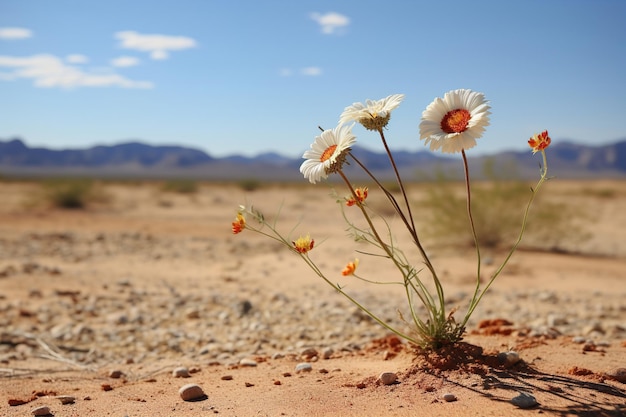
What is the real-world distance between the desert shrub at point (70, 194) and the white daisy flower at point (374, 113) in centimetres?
2110

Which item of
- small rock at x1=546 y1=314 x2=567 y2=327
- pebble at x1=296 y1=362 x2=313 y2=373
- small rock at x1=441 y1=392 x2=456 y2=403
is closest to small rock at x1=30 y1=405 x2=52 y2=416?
pebble at x1=296 y1=362 x2=313 y2=373

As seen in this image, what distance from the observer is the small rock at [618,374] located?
320 cm

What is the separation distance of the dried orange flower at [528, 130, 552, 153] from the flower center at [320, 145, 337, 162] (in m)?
1.04

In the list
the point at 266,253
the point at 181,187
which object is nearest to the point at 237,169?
the point at 181,187

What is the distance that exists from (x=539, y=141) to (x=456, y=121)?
0.48 metres

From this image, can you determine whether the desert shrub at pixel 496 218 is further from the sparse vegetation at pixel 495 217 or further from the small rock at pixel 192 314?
the small rock at pixel 192 314

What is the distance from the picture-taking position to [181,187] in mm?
33938

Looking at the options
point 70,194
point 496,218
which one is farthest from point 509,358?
point 70,194

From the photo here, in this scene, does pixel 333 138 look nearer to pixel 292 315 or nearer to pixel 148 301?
pixel 292 315

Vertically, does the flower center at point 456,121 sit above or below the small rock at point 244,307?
above

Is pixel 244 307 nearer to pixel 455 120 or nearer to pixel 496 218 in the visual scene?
pixel 455 120

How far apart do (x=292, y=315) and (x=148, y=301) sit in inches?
73.0

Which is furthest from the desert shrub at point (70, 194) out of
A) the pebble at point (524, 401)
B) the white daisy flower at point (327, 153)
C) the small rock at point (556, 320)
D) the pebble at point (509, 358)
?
the pebble at point (524, 401)

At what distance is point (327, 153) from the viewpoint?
3.12 m
